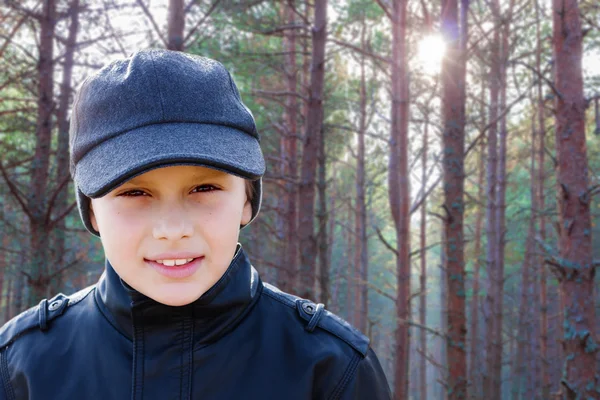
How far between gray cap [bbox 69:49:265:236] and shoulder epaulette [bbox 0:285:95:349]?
0.32 m

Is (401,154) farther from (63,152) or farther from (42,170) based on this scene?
(42,170)

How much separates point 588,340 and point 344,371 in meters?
4.88

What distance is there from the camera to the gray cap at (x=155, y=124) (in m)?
1.19

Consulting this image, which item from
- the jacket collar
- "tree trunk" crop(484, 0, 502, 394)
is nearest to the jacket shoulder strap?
the jacket collar

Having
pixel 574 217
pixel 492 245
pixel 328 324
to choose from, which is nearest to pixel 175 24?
pixel 328 324

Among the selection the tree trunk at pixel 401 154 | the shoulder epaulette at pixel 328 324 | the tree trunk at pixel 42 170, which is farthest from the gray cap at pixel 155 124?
the tree trunk at pixel 401 154

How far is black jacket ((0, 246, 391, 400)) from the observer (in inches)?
49.7

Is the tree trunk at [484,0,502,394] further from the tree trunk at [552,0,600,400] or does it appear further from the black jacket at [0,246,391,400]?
the black jacket at [0,246,391,400]

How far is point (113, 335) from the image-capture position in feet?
4.36

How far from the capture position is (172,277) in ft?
4.09

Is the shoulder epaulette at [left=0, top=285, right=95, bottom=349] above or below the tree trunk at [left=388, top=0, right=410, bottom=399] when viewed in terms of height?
below

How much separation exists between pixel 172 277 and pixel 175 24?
385 centimetres

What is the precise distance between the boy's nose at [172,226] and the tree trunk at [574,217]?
201 inches

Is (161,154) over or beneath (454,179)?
beneath
